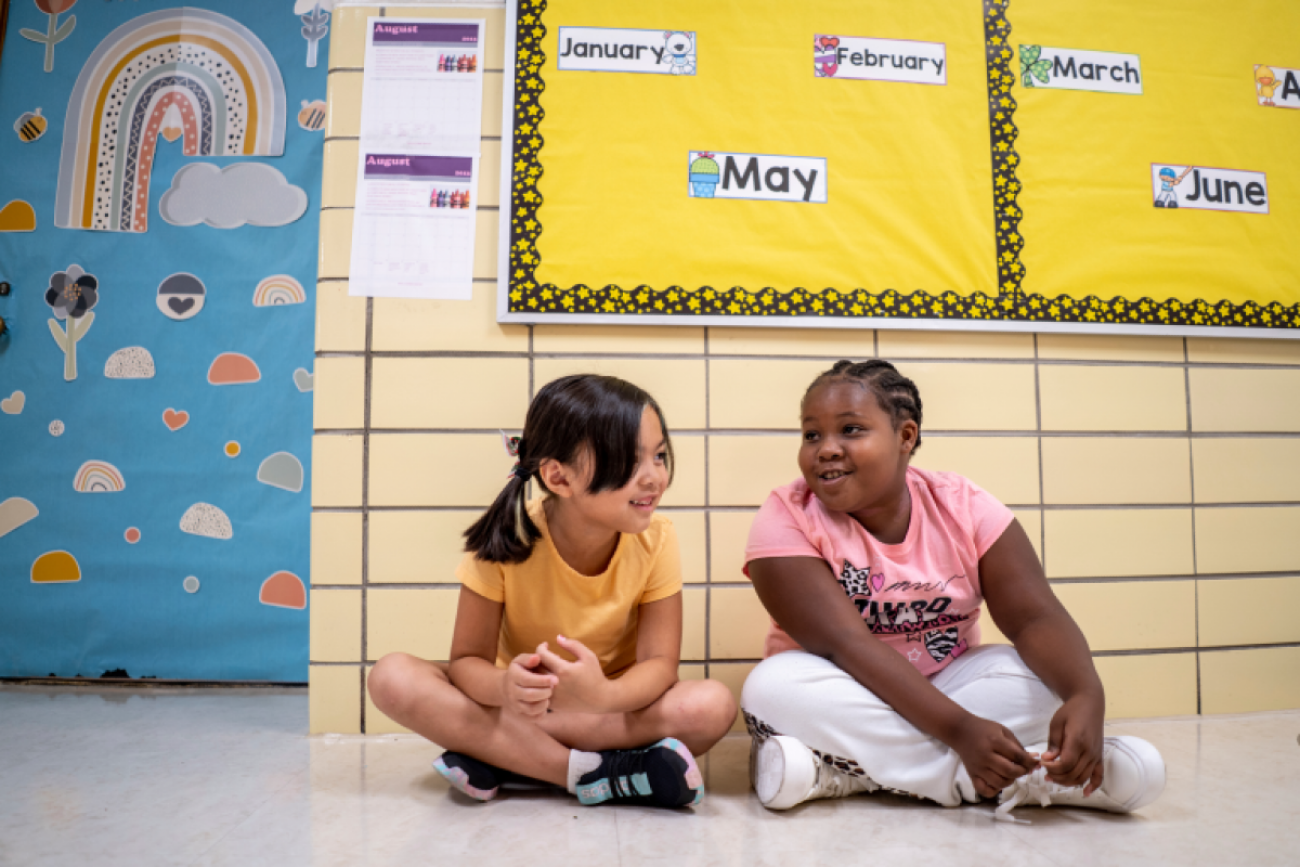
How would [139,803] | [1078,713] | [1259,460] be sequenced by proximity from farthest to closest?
[1259,460]
[139,803]
[1078,713]

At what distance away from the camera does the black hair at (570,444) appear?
3.97 ft

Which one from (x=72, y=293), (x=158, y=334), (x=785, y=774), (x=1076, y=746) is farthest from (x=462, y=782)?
(x=72, y=293)

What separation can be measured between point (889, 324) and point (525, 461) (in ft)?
3.21

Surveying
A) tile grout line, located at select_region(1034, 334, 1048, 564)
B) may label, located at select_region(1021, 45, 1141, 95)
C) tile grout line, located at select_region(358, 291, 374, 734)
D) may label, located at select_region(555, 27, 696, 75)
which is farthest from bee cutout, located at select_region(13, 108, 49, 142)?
tile grout line, located at select_region(1034, 334, 1048, 564)

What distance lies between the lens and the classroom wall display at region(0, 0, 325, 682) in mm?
2146

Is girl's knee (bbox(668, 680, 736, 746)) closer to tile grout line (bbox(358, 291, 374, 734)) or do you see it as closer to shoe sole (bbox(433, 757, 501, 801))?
shoe sole (bbox(433, 757, 501, 801))

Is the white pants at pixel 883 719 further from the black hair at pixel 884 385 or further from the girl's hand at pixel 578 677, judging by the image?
the black hair at pixel 884 385

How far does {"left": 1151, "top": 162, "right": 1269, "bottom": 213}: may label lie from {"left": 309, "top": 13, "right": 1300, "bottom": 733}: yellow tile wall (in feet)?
1.15

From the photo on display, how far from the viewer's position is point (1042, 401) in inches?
71.6

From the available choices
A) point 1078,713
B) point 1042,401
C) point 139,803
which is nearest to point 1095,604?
point 1042,401

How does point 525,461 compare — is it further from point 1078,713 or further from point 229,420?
point 229,420

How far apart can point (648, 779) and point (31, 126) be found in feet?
8.50

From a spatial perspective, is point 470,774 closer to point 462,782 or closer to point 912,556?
point 462,782

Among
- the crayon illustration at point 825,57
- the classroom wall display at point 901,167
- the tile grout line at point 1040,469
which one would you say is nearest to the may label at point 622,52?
the classroom wall display at point 901,167
